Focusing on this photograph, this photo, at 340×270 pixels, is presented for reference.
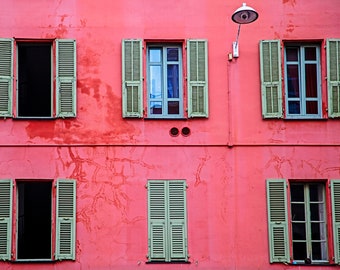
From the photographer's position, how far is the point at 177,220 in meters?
16.7

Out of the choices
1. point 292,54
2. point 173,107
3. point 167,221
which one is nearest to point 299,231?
point 167,221

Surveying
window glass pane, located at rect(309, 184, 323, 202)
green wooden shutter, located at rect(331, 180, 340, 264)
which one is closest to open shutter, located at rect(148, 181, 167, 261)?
window glass pane, located at rect(309, 184, 323, 202)

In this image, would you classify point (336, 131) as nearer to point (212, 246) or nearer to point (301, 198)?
point (301, 198)

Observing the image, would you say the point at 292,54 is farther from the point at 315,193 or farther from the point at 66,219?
the point at 66,219

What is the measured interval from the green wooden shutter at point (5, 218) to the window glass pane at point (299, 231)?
5.81 meters

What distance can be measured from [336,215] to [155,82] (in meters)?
4.69

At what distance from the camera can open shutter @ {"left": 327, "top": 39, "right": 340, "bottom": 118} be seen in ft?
56.4

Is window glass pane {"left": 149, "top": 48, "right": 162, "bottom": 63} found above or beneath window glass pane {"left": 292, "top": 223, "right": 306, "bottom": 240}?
above

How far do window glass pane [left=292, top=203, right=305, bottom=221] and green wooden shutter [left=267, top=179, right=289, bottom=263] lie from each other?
0.35m

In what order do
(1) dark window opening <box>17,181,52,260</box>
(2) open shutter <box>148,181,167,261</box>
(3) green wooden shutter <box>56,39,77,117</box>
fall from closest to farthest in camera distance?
(2) open shutter <box>148,181,167,261</box>
(1) dark window opening <box>17,181,52,260</box>
(3) green wooden shutter <box>56,39,77,117</box>

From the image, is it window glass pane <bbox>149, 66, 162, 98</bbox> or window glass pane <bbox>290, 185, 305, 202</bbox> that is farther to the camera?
window glass pane <bbox>149, 66, 162, 98</bbox>

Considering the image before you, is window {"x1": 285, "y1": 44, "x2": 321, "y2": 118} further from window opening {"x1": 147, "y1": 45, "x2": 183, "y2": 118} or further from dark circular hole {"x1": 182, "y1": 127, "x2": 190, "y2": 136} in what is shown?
window opening {"x1": 147, "y1": 45, "x2": 183, "y2": 118}

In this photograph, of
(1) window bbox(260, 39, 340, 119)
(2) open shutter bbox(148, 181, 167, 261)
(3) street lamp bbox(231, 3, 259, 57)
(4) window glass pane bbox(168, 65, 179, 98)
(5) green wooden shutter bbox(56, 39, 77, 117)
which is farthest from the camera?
(4) window glass pane bbox(168, 65, 179, 98)

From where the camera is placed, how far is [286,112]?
17266 millimetres
